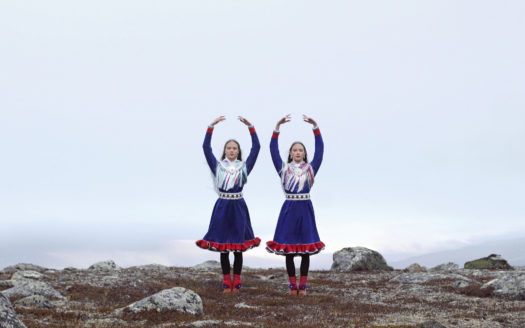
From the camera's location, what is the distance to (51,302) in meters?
14.3

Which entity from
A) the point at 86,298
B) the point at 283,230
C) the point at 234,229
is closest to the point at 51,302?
the point at 86,298

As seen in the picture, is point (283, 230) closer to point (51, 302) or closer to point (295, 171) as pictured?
point (295, 171)

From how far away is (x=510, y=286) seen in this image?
16766 millimetres

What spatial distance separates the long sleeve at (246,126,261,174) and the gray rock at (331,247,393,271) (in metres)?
12.2

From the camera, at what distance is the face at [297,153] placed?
52.1 ft

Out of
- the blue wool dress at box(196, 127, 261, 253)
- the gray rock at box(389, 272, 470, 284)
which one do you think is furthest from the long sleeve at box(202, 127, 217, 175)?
the gray rock at box(389, 272, 470, 284)

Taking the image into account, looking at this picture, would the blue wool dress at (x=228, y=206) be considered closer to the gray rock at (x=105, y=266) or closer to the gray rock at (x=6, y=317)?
the gray rock at (x=6, y=317)

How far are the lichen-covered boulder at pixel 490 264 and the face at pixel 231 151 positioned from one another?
16986mm

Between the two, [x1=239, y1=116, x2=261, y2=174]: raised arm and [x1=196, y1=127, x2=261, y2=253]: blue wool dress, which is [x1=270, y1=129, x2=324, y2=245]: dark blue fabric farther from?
[x1=196, y1=127, x2=261, y2=253]: blue wool dress

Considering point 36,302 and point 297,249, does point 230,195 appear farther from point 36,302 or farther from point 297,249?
point 36,302

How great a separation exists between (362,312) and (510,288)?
20.3 ft

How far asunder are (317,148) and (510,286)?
766cm

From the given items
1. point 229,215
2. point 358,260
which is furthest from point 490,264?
point 229,215

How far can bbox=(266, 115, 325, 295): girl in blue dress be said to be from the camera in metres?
15.8
